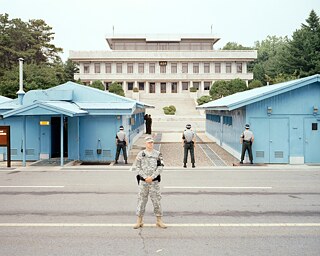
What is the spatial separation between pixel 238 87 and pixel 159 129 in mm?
21640

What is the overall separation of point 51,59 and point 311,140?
73378mm

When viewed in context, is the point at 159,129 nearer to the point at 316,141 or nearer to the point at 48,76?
the point at 48,76

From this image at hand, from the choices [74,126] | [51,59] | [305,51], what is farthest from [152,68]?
[74,126]

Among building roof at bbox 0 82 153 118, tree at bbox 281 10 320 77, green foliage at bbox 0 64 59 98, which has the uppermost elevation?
tree at bbox 281 10 320 77

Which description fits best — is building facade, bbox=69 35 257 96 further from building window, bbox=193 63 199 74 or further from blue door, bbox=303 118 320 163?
blue door, bbox=303 118 320 163

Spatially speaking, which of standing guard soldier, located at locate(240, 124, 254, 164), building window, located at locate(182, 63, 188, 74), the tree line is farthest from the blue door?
building window, located at locate(182, 63, 188, 74)

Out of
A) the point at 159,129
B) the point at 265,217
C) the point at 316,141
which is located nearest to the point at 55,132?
the point at 316,141

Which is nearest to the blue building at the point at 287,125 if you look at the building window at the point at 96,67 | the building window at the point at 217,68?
the building window at the point at 217,68

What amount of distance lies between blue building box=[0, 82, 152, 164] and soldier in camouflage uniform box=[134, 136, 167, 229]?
1139cm

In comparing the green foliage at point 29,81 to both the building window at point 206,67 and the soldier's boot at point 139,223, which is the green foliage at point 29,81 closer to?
the building window at point 206,67

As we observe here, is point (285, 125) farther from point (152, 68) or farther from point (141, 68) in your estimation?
point (141, 68)

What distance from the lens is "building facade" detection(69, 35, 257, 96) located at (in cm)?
8019

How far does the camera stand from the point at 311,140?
19109 mm

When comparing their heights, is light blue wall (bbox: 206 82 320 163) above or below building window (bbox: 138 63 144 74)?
below
